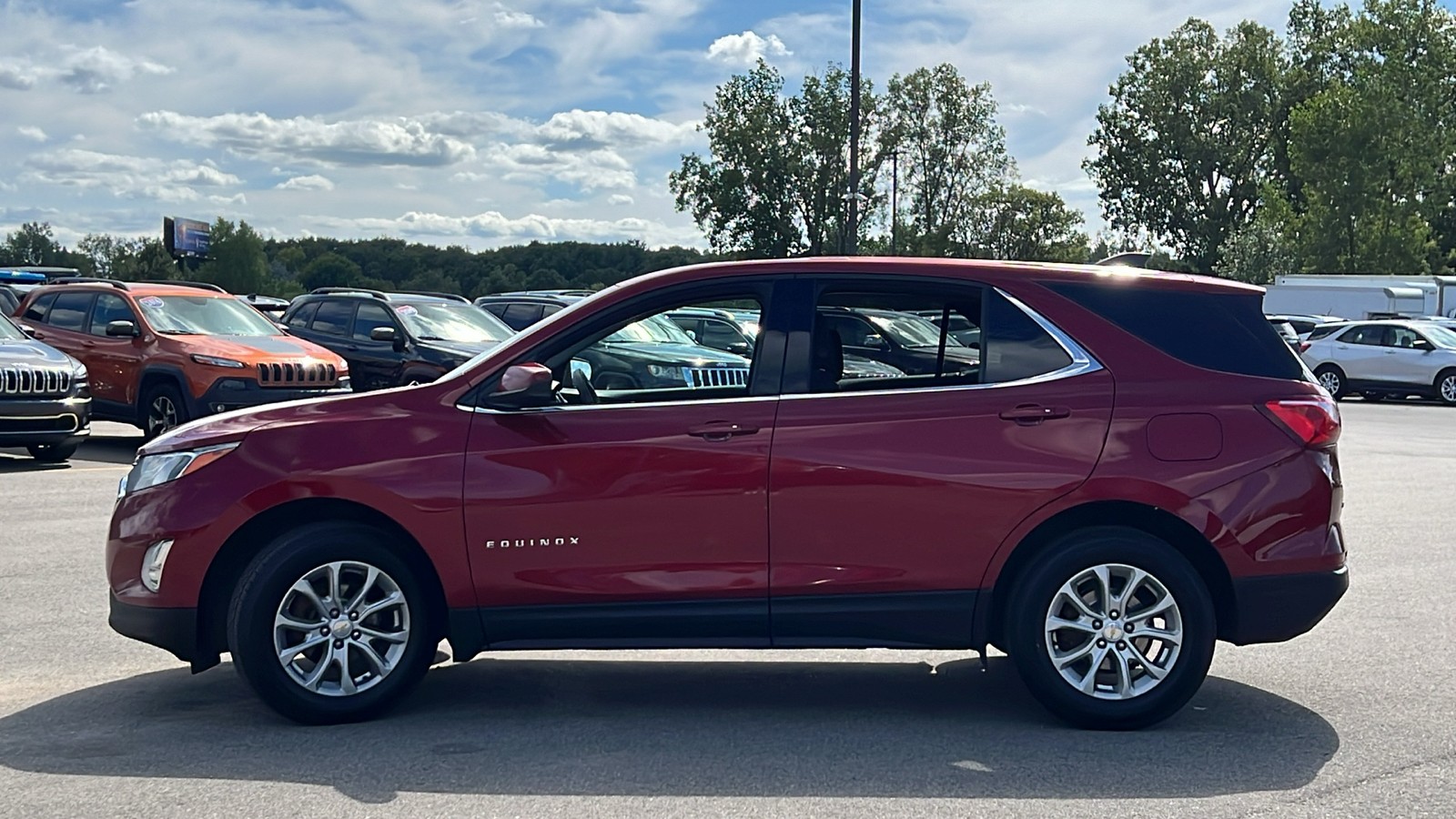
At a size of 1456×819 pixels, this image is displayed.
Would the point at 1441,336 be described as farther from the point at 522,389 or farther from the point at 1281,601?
the point at 522,389

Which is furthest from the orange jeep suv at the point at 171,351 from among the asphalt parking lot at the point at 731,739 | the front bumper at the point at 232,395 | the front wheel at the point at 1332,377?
the front wheel at the point at 1332,377

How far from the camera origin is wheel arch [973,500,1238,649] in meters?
5.28

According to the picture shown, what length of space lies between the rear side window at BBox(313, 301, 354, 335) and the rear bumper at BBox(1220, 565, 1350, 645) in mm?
14785

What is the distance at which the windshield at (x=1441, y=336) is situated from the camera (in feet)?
92.0

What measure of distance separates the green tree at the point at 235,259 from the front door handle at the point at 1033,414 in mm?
134077

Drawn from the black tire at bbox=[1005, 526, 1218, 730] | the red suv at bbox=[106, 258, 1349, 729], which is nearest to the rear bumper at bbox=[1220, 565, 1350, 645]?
the red suv at bbox=[106, 258, 1349, 729]

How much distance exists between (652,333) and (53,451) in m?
10.2

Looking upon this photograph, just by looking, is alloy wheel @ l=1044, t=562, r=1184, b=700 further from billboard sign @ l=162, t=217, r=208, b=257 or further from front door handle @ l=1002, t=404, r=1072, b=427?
billboard sign @ l=162, t=217, r=208, b=257

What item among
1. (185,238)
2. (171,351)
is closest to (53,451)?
(171,351)

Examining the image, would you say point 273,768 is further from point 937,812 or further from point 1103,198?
point 1103,198

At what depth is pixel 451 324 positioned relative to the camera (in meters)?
18.3

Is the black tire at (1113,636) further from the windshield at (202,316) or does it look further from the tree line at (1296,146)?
the tree line at (1296,146)

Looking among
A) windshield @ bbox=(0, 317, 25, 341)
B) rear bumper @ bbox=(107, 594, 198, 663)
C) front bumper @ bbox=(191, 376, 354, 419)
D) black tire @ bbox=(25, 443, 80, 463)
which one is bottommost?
black tire @ bbox=(25, 443, 80, 463)

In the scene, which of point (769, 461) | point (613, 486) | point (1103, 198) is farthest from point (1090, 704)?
point (1103, 198)
